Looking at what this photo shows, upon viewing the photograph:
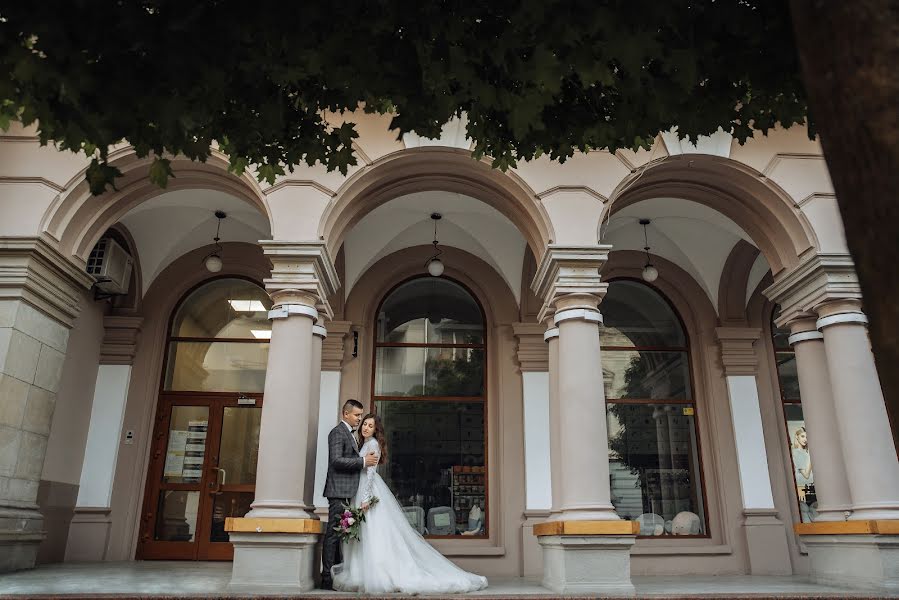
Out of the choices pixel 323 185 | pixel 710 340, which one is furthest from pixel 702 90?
pixel 710 340

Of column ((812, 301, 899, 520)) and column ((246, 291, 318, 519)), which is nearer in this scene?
column ((246, 291, 318, 519))

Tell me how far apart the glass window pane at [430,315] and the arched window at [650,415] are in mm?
2101

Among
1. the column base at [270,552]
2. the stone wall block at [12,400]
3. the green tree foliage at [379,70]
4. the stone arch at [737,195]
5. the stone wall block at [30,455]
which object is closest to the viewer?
the green tree foliage at [379,70]

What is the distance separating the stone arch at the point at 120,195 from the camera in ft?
24.5

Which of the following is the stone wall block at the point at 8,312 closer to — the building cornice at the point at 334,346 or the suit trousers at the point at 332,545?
the suit trousers at the point at 332,545

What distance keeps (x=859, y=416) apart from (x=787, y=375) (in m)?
3.61

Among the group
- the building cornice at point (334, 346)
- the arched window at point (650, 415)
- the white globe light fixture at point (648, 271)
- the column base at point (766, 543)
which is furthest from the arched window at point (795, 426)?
the building cornice at point (334, 346)

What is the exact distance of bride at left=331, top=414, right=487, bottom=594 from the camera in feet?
20.7

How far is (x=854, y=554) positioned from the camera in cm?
682

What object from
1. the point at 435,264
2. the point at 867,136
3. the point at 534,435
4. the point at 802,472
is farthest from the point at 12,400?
the point at 802,472

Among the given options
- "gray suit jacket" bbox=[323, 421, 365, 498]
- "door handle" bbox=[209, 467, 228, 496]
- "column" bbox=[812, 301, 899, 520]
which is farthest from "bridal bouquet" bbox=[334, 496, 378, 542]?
"column" bbox=[812, 301, 899, 520]

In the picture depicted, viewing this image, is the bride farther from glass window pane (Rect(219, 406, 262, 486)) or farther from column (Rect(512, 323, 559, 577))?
glass window pane (Rect(219, 406, 262, 486))

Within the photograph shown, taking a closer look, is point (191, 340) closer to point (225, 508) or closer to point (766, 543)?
point (225, 508)

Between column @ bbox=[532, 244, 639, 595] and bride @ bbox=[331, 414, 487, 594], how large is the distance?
3.36 feet
